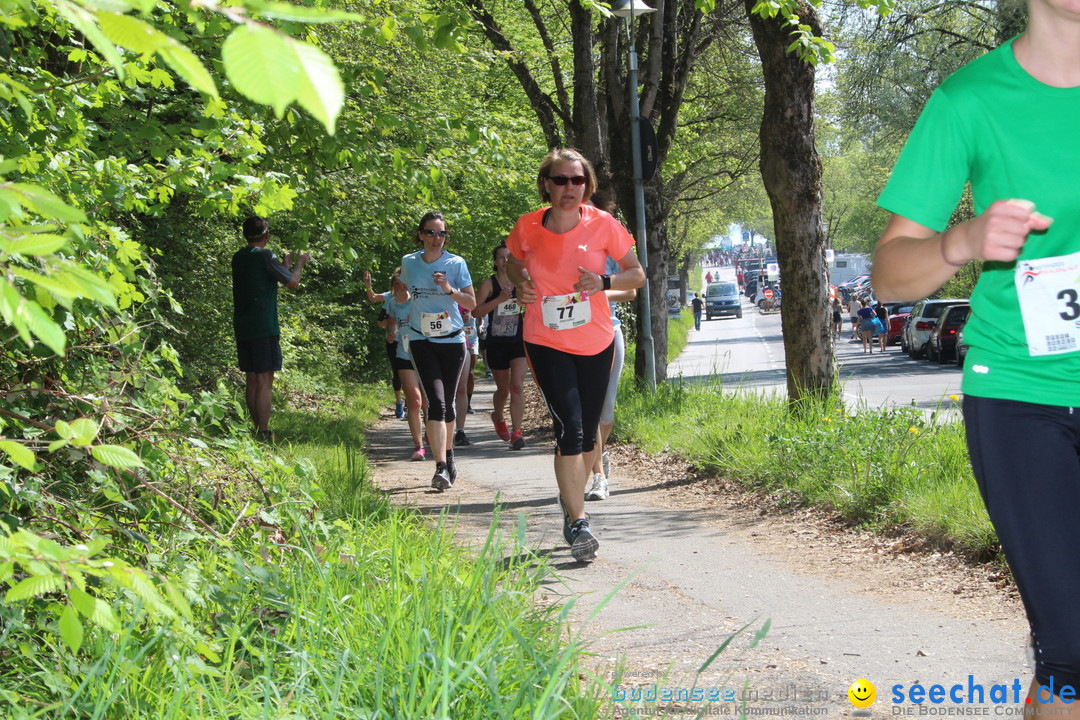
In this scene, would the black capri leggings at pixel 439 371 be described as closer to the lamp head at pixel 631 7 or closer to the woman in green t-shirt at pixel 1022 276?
the lamp head at pixel 631 7

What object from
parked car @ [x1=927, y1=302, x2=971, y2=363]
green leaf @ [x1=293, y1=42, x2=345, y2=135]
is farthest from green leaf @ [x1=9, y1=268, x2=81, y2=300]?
parked car @ [x1=927, y1=302, x2=971, y2=363]

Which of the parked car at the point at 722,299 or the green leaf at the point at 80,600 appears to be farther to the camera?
the parked car at the point at 722,299

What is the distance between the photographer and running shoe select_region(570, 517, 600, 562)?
19.0 ft

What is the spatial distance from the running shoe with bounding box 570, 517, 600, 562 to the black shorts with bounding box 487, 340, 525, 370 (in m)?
5.71

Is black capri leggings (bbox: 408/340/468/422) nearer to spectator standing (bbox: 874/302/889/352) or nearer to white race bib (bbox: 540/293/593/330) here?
white race bib (bbox: 540/293/593/330)

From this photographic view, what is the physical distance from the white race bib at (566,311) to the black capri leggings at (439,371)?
2.80m

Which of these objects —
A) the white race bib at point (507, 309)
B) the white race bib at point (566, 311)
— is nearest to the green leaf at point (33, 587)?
the white race bib at point (566, 311)

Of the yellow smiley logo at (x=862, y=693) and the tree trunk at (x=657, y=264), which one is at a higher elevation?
the tree trunk at (x=657, y=264)

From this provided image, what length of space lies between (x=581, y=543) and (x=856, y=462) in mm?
2247

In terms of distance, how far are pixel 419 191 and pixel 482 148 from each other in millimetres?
613

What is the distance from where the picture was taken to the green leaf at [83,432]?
2328 mm

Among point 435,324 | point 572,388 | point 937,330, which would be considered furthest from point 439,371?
point 937,330

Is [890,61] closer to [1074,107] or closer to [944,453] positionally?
[944,453]

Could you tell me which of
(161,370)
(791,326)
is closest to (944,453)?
(791,326)
